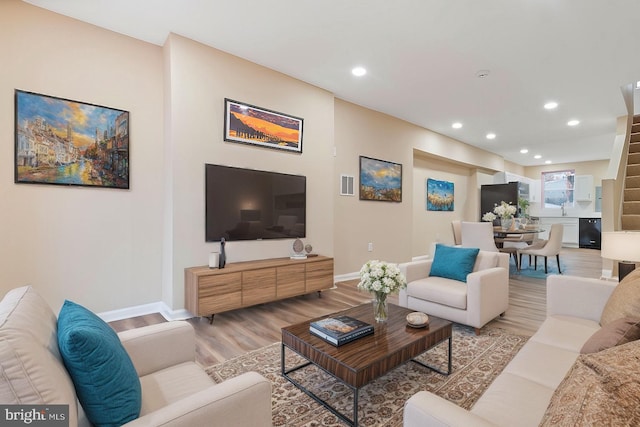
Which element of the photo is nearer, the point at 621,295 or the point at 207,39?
the point at 621,295

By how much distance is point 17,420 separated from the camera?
0.74m

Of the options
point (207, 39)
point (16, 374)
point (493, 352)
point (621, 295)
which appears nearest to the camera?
point (16, 374)

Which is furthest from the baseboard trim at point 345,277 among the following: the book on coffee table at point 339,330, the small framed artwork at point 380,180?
the book on coffee table at point 339,330

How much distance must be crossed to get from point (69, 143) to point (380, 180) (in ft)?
14.2

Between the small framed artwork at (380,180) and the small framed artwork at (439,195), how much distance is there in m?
1.65

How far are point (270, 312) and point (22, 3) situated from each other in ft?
12.2

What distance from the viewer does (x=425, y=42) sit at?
10.4 feet

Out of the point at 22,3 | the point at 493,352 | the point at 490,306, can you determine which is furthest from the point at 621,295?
the point at 22,3

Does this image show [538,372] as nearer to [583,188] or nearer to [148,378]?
[148,378]

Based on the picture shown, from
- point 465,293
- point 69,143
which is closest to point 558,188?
point 465,293

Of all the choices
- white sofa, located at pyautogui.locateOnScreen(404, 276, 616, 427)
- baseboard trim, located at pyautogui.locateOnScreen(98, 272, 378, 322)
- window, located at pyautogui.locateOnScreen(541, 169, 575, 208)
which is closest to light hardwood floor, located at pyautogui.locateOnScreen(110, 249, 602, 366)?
baseboard trim, located at pyautogui.locateOnScreen(98, 272, 378, 322)

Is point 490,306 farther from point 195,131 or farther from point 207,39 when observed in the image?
point 207,39

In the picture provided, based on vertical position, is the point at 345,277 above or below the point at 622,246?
below

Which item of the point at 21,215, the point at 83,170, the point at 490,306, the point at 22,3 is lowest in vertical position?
the point at 490,306
